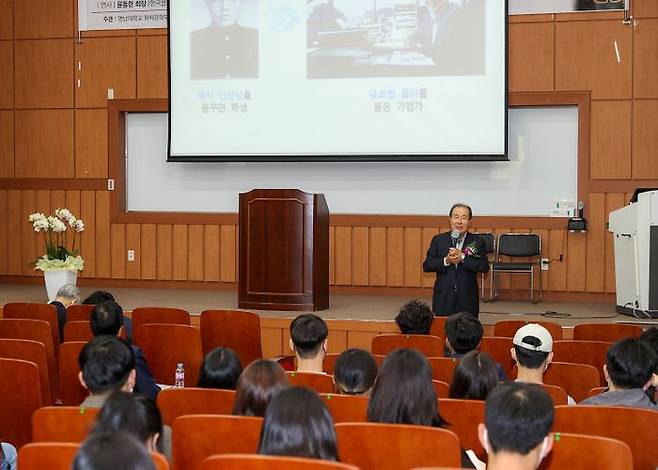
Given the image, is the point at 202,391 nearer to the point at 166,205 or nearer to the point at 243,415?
the point at 243,415

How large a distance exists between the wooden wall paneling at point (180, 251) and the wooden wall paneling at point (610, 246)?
490 centimetres

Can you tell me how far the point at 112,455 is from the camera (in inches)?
64.0

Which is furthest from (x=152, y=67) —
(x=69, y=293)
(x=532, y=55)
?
(x=69, y=293)

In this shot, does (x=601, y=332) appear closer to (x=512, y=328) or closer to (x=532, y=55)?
(x=512, y=328)

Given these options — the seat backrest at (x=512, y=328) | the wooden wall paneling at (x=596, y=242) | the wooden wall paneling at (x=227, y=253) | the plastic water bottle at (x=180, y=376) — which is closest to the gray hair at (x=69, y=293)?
the plastic water bottle at (x=180, y=376)

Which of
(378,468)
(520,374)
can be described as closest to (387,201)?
(520,374)

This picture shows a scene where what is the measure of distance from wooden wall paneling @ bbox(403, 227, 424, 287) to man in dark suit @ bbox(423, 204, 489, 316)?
297 cm

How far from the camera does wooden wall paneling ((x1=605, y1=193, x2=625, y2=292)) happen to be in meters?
9.76

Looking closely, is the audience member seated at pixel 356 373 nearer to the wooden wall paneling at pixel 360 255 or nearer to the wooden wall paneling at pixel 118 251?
the wooden wall paneling at pixel 360 255

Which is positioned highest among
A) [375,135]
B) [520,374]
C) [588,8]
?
[588,8]

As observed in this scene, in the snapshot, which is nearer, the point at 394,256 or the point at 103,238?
the point at 394,256

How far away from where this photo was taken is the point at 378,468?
2.66m

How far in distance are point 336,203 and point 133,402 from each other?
814cm

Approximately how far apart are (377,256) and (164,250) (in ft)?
8.67
